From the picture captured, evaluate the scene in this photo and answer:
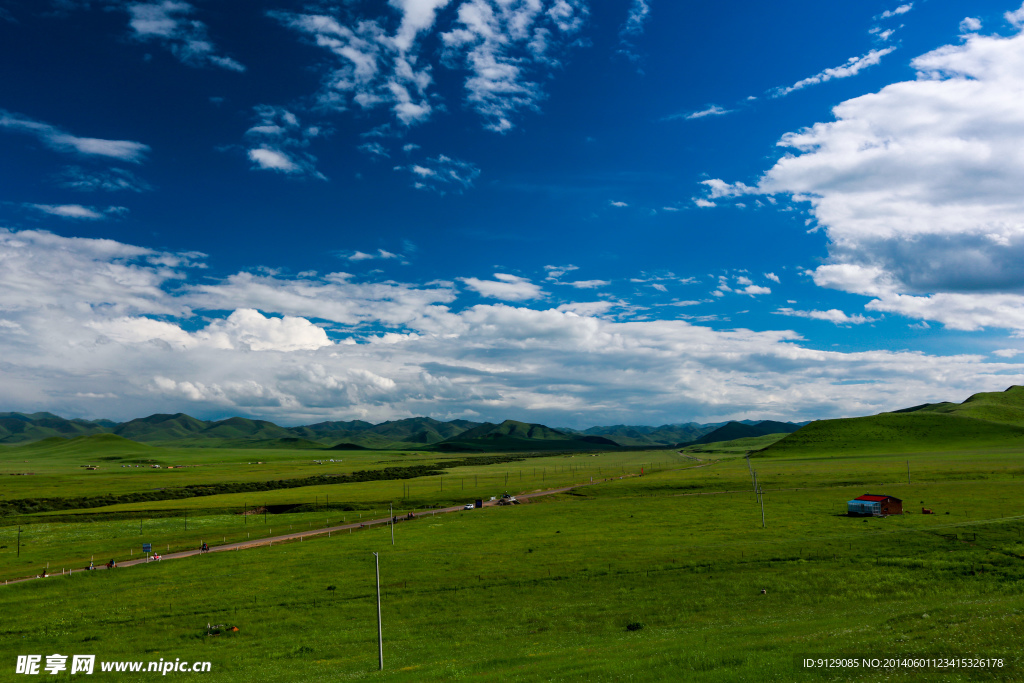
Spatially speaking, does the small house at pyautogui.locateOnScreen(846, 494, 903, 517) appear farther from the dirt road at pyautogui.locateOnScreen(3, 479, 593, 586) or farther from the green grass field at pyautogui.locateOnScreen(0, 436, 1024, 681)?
the dirt road at pyautogui.locateOnScreen(3, 479, 593, 586)

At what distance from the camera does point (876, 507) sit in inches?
3253

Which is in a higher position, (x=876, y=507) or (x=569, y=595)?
(x=876, y=507)

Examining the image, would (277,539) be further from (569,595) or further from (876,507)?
(876,507)

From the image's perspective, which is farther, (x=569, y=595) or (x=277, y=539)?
(x=277, y=539)

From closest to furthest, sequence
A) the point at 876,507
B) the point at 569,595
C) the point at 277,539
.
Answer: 1. the point at 569,595
2. the point at 876,507
3. the point at 277,539

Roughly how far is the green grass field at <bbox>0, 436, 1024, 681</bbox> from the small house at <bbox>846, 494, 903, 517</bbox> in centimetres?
398

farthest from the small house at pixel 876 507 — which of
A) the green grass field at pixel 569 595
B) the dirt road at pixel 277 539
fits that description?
the dirt road at pixel 277 539

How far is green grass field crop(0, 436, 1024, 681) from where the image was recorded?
3203 cm

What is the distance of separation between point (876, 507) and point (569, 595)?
58619 mm

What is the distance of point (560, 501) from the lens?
408 feet

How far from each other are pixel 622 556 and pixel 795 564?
19031 mm

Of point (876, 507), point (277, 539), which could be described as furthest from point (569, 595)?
point (277, 539)

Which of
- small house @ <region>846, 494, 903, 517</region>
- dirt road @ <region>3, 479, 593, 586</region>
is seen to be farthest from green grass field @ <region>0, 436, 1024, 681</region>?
dirt road @ <region>3, 479, 593, 586</region>

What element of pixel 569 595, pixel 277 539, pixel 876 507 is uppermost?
pixel 876 507
